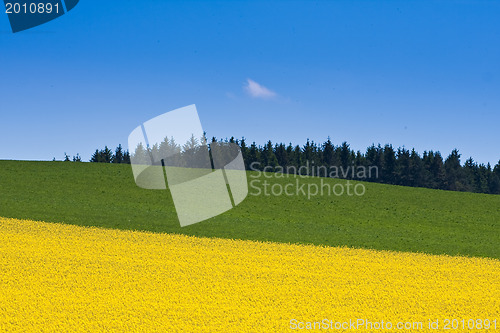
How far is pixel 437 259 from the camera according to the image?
22500 millimetres

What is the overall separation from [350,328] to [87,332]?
5.53 metres

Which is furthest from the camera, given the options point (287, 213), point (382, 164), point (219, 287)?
point (382, 164)

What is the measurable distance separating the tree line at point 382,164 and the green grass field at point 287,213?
8798 cm

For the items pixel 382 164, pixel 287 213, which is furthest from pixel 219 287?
pixel 382 164

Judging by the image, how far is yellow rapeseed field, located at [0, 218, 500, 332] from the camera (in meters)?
10.8

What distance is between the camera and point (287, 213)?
36375 millimetres

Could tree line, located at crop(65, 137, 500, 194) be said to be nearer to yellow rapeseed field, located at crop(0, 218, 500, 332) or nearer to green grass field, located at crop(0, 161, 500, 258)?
green grass field, located at crop(0, 161, 500, 258)

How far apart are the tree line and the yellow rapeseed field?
4482 inches

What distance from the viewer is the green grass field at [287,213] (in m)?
28.2

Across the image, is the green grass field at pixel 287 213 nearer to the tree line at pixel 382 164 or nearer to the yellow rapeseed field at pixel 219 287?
the yellow rapeseed field at pixel 219 287

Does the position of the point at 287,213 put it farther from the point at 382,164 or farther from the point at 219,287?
the point at 382,164

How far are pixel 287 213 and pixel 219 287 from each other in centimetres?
2290

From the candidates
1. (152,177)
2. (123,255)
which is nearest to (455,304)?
(123,255)

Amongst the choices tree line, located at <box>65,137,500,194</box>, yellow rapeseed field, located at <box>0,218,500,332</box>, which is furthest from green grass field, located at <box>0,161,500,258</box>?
tree line, located at <box>65,137,500,194</box>
